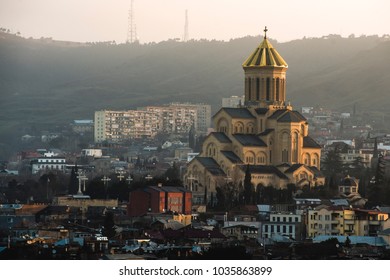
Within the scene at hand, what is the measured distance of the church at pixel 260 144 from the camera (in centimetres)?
9300

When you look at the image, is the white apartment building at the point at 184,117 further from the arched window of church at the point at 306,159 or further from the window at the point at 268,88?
the arched window of church at the point at 306,159

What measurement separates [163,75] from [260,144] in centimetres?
9091

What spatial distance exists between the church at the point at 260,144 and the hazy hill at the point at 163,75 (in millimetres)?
58299

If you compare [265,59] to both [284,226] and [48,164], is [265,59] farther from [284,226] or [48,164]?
[48,164]

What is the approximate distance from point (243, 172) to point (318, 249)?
A: 3159 cm

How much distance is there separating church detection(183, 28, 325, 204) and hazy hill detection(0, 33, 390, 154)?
2295 inches

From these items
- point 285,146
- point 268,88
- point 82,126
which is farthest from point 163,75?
point 285,146

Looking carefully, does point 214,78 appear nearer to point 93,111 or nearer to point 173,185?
point 93,111

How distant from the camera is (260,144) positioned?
96000 millimetres

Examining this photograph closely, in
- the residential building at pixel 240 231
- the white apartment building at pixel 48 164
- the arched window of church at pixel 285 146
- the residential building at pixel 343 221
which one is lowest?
Result: the white apartment building at pixel 48 164

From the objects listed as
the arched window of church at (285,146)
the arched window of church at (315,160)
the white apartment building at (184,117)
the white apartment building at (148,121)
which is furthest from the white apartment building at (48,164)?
the arched window of church at (285,146)

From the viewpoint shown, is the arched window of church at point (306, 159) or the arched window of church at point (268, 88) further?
the arched window of church at point (268, 88)

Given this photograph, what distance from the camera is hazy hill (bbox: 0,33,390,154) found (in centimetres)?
Answer: 16738
